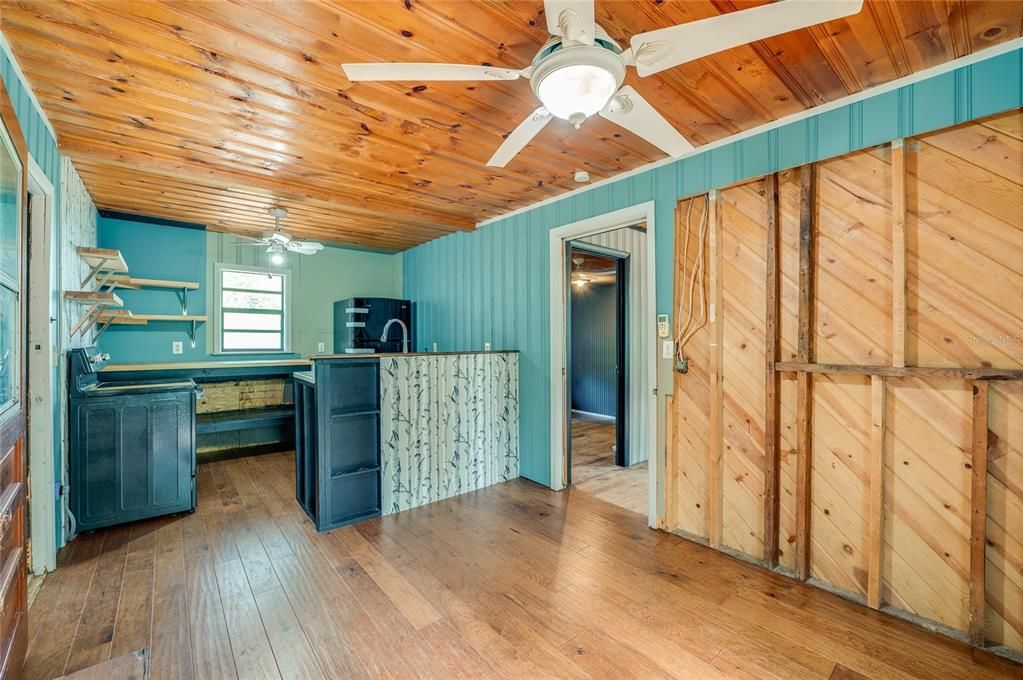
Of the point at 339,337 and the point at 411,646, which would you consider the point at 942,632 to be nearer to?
the point at 411,646

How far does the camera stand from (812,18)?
1221 mm

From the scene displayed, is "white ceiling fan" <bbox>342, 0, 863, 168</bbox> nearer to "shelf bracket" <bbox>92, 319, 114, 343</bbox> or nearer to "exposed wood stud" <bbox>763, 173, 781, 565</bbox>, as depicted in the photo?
"exposed wood stud" <bbox>763, 173, 781, 565</bbox>

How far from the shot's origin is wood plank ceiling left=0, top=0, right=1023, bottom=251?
161 cm

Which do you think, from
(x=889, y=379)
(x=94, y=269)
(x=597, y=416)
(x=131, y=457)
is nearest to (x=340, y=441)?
(x=131, y=457)


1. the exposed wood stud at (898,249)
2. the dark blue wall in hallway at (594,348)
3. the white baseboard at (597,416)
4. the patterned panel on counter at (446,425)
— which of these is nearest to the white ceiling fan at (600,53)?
the exposed wood stud at (898,249)

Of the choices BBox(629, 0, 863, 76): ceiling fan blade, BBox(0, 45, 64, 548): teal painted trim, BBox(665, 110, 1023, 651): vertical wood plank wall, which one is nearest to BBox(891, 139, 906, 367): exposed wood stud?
BBox(665, 110, 1023, 651): vertical wood plank wall

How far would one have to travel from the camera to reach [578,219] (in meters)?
3.50

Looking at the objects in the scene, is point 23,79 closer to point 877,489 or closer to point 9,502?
point 9,502

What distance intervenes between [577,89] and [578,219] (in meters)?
2.07

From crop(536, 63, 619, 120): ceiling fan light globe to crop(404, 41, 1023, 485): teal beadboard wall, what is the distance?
1.48m

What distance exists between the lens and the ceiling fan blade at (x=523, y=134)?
5.70 feet

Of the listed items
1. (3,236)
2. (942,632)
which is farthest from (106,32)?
(942,632)

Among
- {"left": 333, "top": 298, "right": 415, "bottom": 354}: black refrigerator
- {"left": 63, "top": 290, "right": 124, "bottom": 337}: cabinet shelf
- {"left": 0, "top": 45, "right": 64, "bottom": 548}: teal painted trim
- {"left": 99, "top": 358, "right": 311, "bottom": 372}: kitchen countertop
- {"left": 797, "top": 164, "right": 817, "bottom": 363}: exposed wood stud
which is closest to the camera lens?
{"left": 0, "top": 45, "right": 64, "bottom": 548}: teal painted trim

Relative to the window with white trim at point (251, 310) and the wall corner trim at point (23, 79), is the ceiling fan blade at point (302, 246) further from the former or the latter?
the wall corner trim at point (23, 79)
